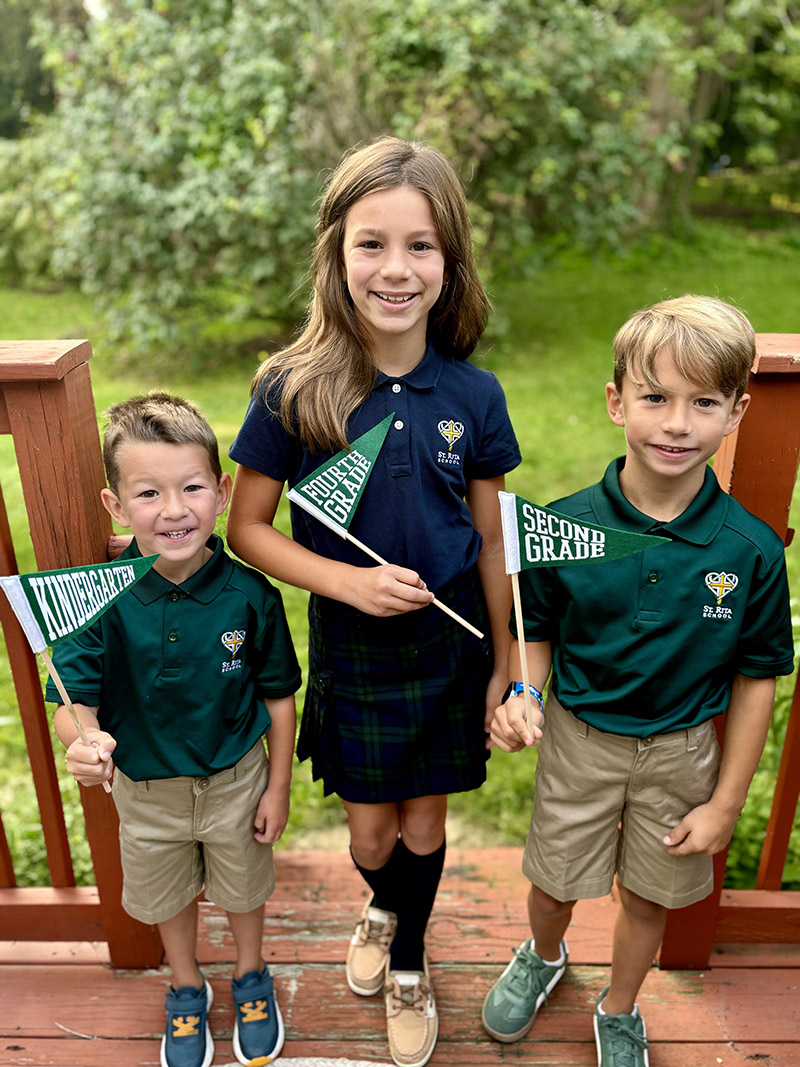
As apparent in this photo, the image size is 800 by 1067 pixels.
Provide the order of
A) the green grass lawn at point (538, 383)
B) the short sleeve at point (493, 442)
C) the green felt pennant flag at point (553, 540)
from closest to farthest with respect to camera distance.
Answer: the green felt pennant flag at point (553, 540), the short sleeve at point (493, 442), the green grass lawn at point (538, 383)

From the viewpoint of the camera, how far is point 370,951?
90.4 inches

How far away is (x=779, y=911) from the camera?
231 centimetres

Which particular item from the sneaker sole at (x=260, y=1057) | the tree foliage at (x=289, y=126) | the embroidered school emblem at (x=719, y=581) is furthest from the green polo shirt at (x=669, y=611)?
the tree foliage at (x=289, y=126)

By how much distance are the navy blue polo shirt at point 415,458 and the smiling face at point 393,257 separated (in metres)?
0.13

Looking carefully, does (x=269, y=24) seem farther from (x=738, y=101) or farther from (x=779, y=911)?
(x=738, y=101)

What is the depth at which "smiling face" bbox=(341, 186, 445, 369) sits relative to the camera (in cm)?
173

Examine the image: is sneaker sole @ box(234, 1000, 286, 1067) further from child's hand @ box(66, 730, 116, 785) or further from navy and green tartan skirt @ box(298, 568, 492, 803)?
child's hand @ box(66, 730, 116, 785)

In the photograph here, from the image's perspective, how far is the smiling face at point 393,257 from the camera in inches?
68.1

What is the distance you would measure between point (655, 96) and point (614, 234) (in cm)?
421

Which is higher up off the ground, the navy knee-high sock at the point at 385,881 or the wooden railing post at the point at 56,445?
the wooden railing post at the point at 56,445

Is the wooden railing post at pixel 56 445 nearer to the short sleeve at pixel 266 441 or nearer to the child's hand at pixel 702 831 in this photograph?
the short sleeve at pixel 266 441

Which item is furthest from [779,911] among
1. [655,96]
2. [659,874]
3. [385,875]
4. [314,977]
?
[655,96]

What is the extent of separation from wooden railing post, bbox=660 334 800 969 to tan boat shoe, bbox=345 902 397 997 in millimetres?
679

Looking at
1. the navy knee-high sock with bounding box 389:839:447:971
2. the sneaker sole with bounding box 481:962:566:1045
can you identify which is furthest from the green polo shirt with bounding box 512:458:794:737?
the sneaker sole with bounding box 481:962:566:1045
